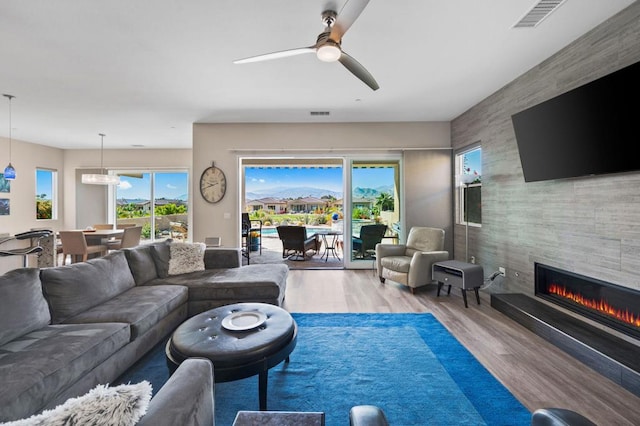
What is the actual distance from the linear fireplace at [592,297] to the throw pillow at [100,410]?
3304 millimetres

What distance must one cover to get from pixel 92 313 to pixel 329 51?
2731 mm

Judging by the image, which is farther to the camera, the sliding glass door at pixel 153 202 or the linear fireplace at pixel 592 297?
the sliding glass door at pixel 153 202

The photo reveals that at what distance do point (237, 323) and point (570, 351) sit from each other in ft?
9.12

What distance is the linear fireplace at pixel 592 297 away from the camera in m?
2.33

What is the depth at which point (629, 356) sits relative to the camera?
212cm

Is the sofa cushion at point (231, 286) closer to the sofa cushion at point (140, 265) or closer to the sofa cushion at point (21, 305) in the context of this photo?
the sofa cushion at point (140, 265)

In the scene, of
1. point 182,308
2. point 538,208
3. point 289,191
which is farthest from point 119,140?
point 538,208

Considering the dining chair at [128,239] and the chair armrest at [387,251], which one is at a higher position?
the dining chair at [128,239]

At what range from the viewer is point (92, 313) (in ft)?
7.46

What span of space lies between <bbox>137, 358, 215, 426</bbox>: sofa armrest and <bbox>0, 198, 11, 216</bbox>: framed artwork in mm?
8202

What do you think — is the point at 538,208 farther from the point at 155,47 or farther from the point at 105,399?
the point at 155,47

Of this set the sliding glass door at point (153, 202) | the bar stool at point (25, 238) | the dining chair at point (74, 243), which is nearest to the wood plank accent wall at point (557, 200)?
the bar stool at point (25, 238)

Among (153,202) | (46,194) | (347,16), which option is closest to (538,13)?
(347,16)

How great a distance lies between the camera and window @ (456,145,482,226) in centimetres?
454
